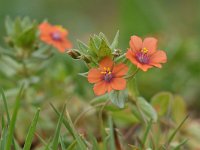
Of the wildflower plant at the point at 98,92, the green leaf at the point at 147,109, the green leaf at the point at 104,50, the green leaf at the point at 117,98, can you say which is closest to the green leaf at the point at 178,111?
the wildflower plant at the point at 98,92

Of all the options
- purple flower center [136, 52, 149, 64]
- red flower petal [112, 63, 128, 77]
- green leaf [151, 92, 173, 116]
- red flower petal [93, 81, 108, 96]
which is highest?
purple flower center [136, 52, 149, 64]

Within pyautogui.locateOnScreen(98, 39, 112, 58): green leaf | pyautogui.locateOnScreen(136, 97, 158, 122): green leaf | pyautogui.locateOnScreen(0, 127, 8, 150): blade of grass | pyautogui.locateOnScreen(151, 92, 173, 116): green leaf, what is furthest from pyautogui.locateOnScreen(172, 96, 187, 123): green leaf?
pyautogui.locateOnScreen(0, 127, 8, 150): blade of grass

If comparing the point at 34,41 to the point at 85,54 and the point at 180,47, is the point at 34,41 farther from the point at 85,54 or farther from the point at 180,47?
the point at 180,47

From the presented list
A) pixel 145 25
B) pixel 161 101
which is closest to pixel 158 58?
pixel 161 101

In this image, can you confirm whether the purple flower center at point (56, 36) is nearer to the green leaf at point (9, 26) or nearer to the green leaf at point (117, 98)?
the green leaf at point (9, 26)

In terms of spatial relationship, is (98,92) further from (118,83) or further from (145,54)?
(145,54)

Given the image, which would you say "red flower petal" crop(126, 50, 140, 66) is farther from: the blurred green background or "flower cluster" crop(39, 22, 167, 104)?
the blurred green background
